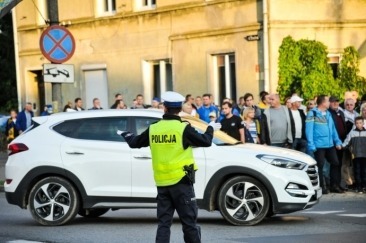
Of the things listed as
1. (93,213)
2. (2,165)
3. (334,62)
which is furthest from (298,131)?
(2,165)

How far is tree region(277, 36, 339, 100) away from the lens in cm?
2628

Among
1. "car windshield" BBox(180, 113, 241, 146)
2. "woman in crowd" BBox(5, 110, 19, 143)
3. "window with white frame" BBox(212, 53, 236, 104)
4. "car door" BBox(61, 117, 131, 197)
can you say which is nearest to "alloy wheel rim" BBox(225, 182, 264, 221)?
"car windshield" BBox(180, 113, 241, 146)

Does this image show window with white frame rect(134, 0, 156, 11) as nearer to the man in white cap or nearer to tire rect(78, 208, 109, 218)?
the man in white cap

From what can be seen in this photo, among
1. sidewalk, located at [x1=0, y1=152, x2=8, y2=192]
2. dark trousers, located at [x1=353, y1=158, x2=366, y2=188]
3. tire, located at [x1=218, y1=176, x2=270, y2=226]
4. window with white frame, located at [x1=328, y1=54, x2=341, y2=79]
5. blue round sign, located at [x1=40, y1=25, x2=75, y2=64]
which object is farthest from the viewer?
window with white frame, located at [x1=328, y1=54, x2=341, y2=79]

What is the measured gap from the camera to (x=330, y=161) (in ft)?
59.4

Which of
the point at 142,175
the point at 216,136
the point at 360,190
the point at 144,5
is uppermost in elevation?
the point at 144,5

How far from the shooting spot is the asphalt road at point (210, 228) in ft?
39.2

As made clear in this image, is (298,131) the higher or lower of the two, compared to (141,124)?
lower

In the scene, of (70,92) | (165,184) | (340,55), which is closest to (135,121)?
(165,184)

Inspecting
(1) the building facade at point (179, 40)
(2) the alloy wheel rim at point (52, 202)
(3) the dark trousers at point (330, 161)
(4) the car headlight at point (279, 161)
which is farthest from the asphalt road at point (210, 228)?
(1) the building facade at point (179, 40)

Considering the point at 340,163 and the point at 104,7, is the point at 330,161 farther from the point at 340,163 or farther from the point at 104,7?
the point at 104,7

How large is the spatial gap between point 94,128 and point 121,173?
86 cm

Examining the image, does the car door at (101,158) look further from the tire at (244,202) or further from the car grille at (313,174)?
the car grille at (313,174)

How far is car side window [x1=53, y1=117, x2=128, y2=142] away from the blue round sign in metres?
4.53
